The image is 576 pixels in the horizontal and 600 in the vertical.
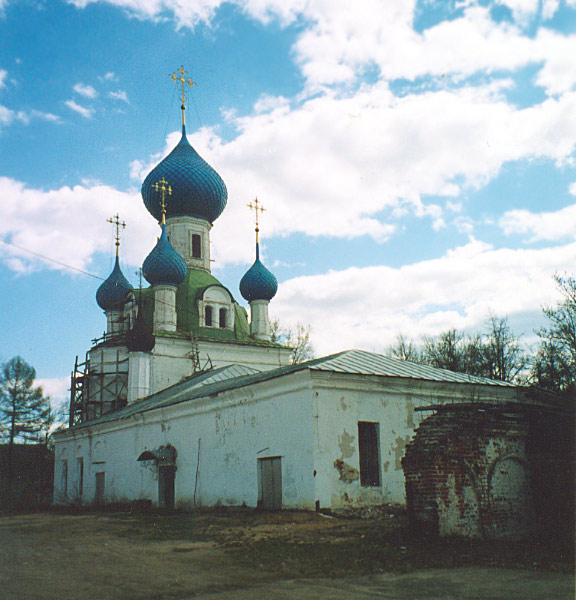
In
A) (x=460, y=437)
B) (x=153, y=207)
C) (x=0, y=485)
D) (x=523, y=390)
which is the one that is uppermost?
(x=153, y=207)

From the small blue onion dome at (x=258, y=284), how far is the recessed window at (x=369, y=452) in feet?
48.6

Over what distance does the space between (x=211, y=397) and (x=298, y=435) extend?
12.0 feet

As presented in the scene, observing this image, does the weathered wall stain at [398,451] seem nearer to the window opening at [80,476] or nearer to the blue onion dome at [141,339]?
the blue onion dome at [141,339]

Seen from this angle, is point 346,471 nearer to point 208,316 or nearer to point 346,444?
point 346,444

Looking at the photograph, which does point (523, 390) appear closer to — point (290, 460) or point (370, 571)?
point (290, 460)

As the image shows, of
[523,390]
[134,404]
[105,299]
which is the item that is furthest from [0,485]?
[523,390]

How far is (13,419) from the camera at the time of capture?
38219mm

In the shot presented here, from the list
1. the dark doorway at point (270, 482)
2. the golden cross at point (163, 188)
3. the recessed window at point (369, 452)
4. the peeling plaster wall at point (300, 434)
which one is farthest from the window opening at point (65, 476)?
the recessed window at point (369, 452)

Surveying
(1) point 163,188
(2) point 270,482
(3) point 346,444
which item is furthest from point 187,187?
(3) point 346,444

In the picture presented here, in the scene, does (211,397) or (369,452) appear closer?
(369,452)

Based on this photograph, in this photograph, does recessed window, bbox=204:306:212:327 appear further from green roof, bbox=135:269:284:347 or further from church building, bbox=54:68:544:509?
green roof, bbox=135:269:284:347

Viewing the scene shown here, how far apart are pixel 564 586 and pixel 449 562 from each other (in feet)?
5.36

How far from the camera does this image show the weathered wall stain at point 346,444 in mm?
13539

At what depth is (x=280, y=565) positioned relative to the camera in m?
7.67
